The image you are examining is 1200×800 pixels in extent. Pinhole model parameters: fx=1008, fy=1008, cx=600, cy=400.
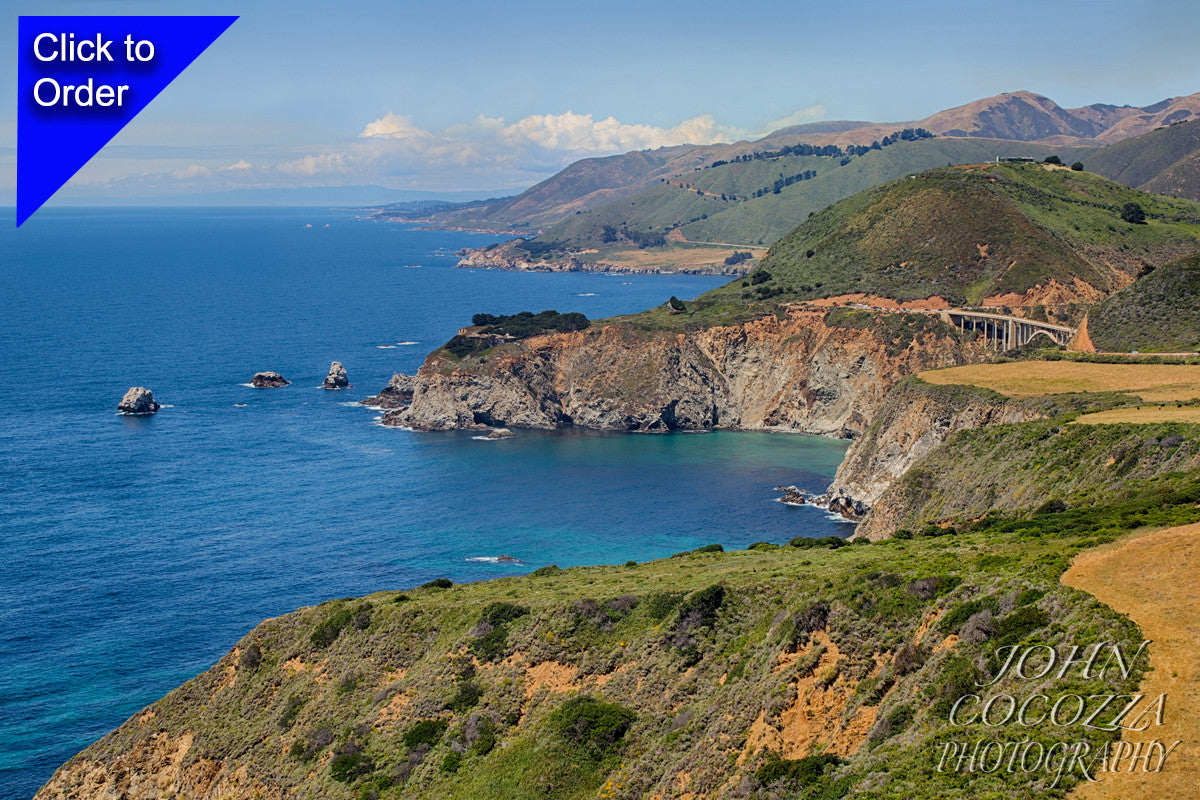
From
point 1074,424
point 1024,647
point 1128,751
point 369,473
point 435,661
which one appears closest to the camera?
point 1128,751

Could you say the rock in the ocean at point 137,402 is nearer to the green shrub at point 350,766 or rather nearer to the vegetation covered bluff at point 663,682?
the vegetation covered bluff at point 663,682

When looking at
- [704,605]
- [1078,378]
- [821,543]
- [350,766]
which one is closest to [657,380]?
[1078,378]

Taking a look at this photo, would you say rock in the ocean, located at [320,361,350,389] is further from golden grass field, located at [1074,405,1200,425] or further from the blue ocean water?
golden grass field, located at [1074,405,1200,425]

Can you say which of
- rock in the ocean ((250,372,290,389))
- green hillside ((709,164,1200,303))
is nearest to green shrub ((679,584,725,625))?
green hillside ((709,164,1200,303))

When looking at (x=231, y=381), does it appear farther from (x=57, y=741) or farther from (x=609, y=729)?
(x=609, y=729)

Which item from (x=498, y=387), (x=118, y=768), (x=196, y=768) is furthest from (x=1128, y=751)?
(x=498, y=387)

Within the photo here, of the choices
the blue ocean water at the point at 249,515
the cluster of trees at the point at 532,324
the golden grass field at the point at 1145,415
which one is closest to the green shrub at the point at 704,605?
the golden grass field at the point at 1145,415

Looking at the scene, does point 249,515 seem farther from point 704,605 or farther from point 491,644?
point 704,605
